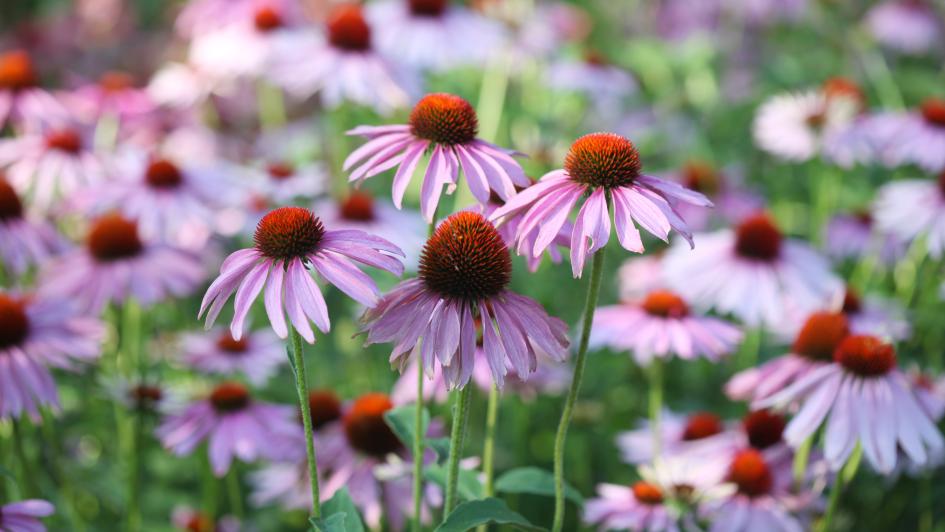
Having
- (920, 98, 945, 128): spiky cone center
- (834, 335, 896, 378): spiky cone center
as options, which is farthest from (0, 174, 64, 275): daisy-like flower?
(920, 98, 945, 128): spiky cone center

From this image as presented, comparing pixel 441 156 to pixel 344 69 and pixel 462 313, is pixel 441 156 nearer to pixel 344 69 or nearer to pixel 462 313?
pixel 462 313

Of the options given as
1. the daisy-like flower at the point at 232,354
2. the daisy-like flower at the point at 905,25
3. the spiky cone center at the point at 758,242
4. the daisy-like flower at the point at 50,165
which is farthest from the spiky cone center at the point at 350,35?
the daisy-like flower at the point at 905,25

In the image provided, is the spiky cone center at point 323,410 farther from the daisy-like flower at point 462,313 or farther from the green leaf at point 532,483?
the daisy-like flower at point 462,313

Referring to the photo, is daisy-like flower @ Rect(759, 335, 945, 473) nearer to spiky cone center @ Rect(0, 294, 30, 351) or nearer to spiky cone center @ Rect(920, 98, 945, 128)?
spiky cone center @ Rect(920, 98, 945, 128)

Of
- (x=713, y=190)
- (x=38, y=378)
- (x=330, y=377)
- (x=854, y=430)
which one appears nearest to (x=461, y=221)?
(x=854, y=430)

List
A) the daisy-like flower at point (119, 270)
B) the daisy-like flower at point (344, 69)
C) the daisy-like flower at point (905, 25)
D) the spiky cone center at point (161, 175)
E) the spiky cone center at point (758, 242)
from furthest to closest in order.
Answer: the daisy-like flower at point (905, 25), the daisy-like flower at point (344, 69), the spiky cone center at point (161, 175), the spiky cone center at point (758, 242), the daisy-like flower at point (119, 270)

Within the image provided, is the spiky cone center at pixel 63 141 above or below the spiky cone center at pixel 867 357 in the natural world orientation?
above

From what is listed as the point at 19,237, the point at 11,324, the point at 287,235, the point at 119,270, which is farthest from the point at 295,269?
the point at 19,237
